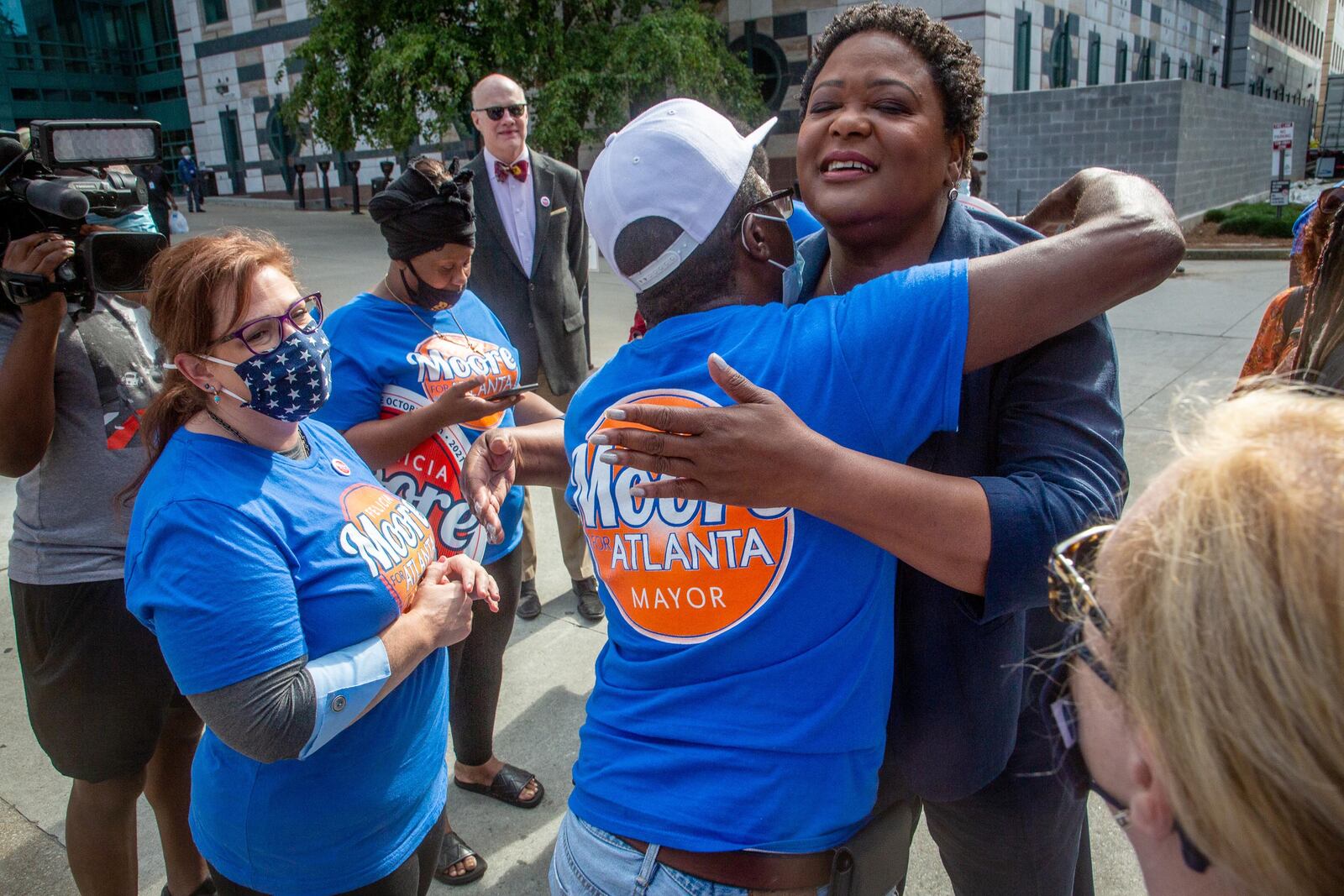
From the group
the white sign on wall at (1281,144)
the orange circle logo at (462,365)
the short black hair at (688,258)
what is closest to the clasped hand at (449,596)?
the orange circle logo at (462,365)

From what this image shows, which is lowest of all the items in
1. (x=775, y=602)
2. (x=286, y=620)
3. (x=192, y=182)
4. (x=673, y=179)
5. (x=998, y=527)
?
(x=286, y=620)

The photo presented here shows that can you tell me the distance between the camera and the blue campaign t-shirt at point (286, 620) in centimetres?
159

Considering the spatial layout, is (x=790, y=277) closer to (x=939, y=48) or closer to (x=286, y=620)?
(x=939, y=48)

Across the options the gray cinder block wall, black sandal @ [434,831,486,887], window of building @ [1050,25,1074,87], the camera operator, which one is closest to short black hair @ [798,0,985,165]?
the camera operator

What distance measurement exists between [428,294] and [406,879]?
166 centimetres

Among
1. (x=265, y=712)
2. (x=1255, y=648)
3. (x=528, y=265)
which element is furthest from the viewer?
(x=528, y=265)

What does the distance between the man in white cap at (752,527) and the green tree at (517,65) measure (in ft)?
45.2

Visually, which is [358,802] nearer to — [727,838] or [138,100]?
[727,838]

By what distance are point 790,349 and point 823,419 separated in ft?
0.35

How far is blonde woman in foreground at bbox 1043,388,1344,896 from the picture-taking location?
0.63 m

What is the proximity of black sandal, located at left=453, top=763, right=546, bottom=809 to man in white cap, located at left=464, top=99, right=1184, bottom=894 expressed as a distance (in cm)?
174

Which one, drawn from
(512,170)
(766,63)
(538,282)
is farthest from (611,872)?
(766,63)

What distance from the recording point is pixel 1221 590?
672 millimetres

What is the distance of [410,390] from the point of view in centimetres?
274
